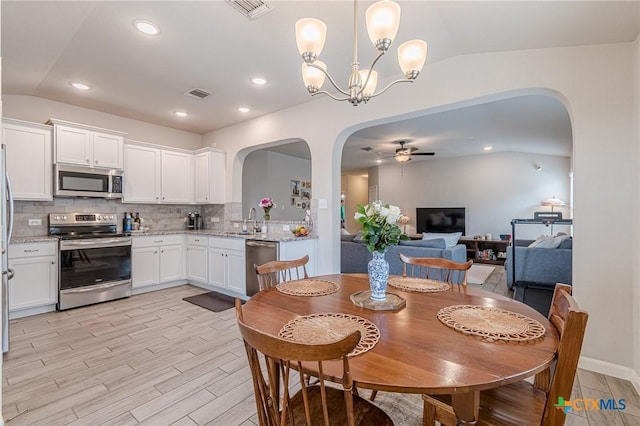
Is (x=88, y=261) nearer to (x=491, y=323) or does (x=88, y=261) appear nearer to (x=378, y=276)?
(x=378, y=276)

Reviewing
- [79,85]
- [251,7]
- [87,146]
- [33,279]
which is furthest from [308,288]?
[87,146]

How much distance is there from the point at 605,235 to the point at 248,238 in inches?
141

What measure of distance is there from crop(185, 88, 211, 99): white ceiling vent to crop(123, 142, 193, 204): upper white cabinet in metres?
1.50

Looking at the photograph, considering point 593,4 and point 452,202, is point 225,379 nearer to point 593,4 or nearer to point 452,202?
point 593,4

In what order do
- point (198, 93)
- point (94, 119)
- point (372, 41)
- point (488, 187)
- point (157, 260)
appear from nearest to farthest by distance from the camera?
point (372, 41), point (198, 93), point (94, 119), point (157, 260), point (488, 187)

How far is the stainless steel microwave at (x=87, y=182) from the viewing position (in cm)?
379

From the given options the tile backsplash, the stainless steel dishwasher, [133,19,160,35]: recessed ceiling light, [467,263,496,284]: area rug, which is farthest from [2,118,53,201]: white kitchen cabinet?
[467,263,496,284]: area rug

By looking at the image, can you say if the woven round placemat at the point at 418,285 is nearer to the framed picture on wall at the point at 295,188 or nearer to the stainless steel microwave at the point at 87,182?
the stainless steel microwave at the point at 87,182

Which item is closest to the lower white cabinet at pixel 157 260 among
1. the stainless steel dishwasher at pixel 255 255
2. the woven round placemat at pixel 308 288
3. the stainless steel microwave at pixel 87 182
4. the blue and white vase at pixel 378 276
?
the stainless steel microwave at pixel 87 182

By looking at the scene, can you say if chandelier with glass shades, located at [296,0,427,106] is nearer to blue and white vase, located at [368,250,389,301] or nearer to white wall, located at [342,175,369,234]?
blue and white vase, located at [368,250,389,301]

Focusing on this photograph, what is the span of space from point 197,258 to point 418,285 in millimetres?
3792

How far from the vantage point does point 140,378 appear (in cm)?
221

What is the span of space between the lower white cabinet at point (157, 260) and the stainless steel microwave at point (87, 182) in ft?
2.63

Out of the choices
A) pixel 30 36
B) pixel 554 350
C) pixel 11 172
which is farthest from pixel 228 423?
pixel 11 172
